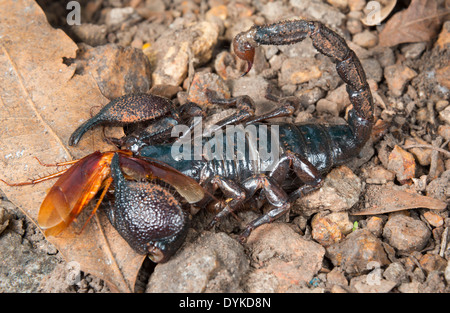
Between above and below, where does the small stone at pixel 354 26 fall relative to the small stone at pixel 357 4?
below

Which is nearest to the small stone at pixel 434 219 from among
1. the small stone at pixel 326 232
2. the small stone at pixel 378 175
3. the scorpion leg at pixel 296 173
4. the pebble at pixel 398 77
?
the small stone at pixel 378 175

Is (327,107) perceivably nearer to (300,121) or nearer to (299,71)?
(300,121)

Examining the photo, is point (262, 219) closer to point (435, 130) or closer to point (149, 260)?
point (149, 260)

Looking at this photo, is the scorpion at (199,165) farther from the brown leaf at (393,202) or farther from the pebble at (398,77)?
the pebble at (398,77)

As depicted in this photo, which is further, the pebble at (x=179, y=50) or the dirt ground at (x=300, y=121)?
the pebble at (x=179, y=50)

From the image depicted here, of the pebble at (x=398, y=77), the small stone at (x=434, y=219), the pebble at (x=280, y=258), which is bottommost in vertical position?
the pebble at (x=280, y=258)
